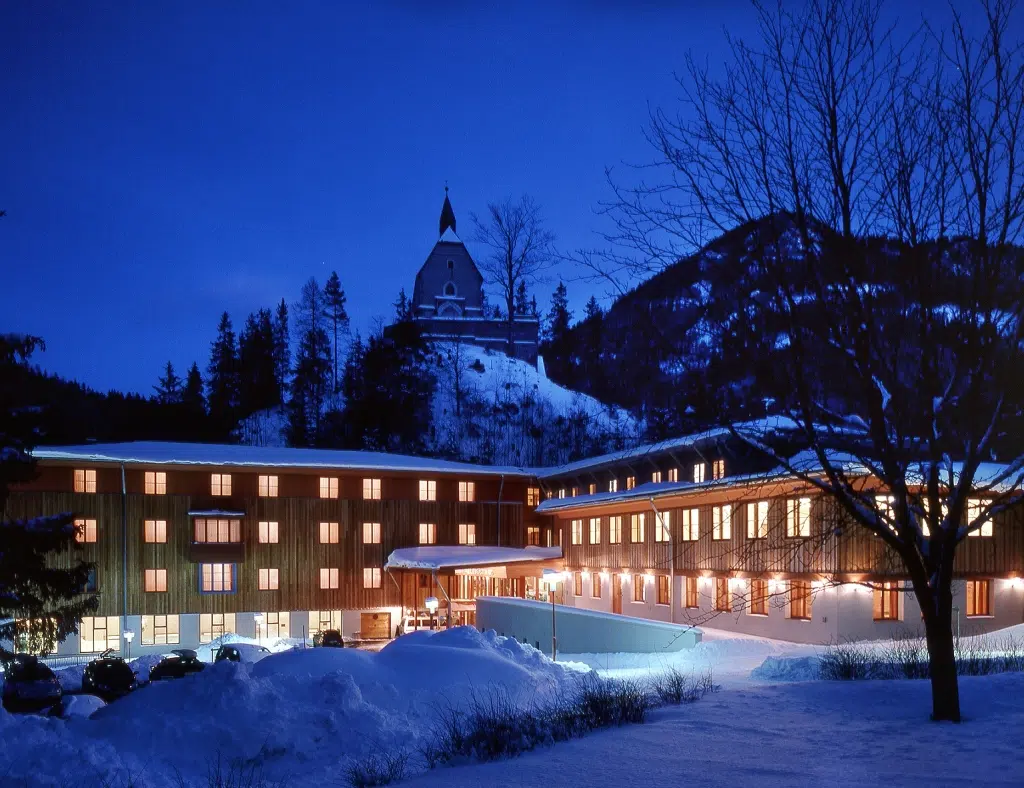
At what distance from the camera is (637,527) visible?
37.6m

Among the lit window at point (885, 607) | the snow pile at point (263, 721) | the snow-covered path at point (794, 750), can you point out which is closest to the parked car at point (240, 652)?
the snow pile at point (263, 721)

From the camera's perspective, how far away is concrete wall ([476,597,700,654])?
26.3 metres

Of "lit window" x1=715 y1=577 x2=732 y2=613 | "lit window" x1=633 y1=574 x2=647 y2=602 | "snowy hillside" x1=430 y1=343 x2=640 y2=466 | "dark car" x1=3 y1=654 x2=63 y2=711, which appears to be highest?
"snowy hillside" x1=430 y1=343 x2=640 y2=466

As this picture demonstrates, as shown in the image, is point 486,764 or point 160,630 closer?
point 486,764

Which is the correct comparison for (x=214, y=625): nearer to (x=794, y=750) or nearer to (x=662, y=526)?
(x=662, y=526)

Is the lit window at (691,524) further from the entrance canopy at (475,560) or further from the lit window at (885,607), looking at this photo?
the entrance canopy at (475,560)

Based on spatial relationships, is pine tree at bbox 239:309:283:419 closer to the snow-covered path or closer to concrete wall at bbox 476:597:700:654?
concrete wall at bbox 476:597:700:654

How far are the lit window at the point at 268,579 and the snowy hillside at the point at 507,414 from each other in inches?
1970

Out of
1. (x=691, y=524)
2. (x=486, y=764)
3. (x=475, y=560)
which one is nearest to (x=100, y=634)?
(x=475, y=560)

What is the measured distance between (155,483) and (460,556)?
13640mm

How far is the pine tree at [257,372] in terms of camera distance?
333ft

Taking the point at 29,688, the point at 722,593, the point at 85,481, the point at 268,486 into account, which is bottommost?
the point at 29,688

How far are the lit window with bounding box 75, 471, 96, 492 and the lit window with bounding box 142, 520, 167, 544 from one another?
103 inches

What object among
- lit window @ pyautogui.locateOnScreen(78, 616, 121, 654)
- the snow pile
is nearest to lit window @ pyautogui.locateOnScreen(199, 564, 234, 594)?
lit window @ pyautogui.locateOnScreen(78, 616, 121, 654)
